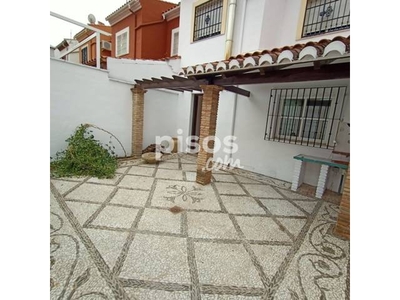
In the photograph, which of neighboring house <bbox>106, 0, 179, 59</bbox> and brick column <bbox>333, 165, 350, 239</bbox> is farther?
neighboring house <bbox>106, 0, 179, 59</bbox>

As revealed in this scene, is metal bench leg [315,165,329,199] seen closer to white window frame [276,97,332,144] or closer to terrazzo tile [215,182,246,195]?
white window frame [276,97,332,144]

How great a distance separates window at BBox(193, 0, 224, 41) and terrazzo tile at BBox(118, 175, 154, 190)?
202 inches

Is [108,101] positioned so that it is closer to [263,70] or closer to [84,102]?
[84,102]

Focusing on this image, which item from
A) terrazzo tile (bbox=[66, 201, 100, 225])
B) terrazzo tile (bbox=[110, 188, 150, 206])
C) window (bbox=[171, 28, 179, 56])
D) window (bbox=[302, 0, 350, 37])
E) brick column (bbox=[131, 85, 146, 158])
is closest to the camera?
terrazzo tile (bbox=[66, 201, 100, 225])

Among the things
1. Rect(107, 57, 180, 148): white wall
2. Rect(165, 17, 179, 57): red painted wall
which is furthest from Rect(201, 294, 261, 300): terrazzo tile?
Rect(165, 17, 179, 57): red painted wall

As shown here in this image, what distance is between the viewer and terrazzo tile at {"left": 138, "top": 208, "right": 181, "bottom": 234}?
277 centimetres

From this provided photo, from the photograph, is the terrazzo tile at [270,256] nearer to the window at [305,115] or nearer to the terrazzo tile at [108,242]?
the terrazzo tile at [108,242]

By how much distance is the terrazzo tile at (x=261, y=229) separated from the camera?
276 cm

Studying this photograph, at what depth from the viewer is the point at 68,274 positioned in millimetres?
1892

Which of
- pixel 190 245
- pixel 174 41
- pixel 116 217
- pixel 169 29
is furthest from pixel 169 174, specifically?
pixel 169 29

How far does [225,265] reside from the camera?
216cm

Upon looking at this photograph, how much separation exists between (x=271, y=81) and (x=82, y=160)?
490 centimetres
